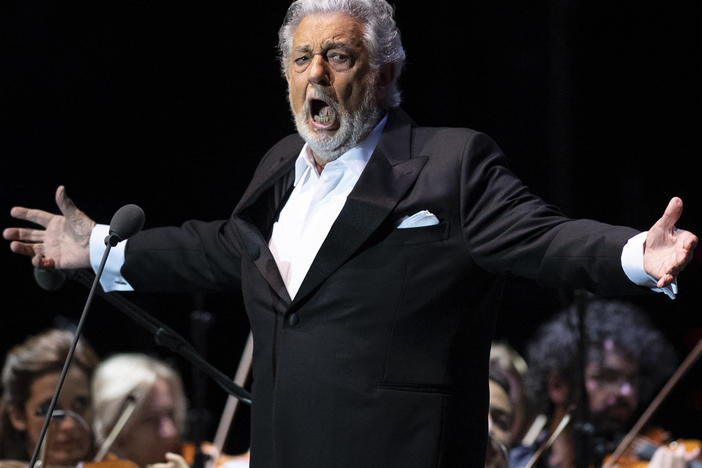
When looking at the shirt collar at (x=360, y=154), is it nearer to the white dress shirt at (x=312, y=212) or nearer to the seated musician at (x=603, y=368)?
the white dress shirt at (x=312, y=212)

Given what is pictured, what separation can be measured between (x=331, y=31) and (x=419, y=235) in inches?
19.0

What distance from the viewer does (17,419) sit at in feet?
12.0

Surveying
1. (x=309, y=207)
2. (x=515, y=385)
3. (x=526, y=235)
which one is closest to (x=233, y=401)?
(x=515, y=385)

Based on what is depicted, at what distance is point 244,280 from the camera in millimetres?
2113

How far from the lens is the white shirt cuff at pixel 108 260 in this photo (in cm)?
236

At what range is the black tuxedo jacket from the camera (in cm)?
185

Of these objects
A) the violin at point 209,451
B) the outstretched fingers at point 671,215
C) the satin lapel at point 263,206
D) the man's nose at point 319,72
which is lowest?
the violin at point 209,451

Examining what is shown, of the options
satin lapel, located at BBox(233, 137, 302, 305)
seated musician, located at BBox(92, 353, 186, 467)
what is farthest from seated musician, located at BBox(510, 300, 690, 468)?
satin lapel, located at BBox(233, 137, 302, 305)

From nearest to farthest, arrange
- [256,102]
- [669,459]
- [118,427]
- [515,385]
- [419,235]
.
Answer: [419,235], [669,459], [118,427], [515,385], [256,102]

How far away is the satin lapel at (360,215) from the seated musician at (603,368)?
2377mm

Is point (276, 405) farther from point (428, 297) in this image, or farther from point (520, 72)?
point (520, 72)

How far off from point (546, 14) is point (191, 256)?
3.33m

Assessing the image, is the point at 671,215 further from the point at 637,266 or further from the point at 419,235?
the point at 419,235

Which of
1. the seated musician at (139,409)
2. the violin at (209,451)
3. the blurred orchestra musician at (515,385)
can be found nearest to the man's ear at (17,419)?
the seated musician at (139,409)
